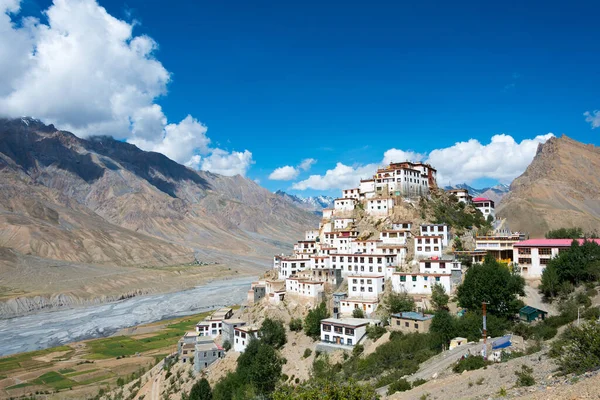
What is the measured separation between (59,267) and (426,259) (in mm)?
150648

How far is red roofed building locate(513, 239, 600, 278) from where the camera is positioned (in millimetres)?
52000

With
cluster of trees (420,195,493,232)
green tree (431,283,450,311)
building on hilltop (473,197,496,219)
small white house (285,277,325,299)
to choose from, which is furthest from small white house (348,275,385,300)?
building on hilltop (473,197,496,219)

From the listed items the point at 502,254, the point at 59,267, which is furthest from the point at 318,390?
the point at 59,267

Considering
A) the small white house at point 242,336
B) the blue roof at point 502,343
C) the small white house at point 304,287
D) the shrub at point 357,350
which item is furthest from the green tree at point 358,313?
the blue roof at point 502,343

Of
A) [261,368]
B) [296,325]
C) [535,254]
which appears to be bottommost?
[261,368]

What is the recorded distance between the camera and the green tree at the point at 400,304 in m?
47.7

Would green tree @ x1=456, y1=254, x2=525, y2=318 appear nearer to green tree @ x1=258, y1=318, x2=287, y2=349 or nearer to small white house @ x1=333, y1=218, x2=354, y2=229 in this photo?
green tree @ x1=258, y1=318, x2=287, y2=349

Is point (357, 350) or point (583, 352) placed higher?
point (583, 352)

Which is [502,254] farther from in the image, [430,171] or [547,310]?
[430,171]

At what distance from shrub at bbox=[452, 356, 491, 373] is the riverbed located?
89.7 meters

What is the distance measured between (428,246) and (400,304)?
1036 centimetres

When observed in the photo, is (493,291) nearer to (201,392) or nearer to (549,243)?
(549,243)

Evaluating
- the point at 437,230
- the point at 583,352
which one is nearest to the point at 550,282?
the point at 437,230

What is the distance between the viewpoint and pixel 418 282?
5072 cm
